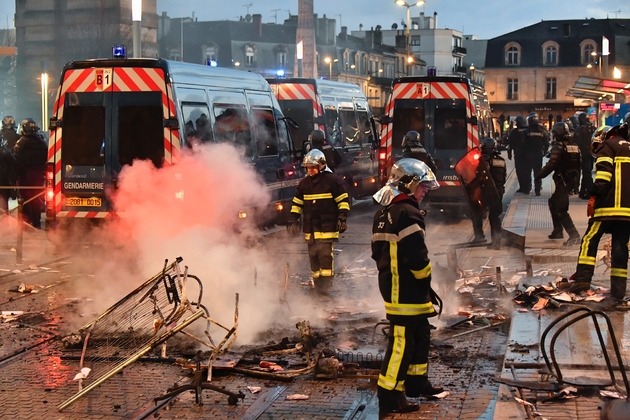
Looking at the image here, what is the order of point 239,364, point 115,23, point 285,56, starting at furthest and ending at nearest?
point 285,56 → point 115,23 → point 239,364

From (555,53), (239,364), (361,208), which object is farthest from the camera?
(555,53)

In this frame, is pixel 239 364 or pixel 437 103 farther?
pixel 437 103

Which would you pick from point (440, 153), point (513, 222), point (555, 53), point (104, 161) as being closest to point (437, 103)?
point (440, 153)

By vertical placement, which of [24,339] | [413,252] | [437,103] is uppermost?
[437,103]

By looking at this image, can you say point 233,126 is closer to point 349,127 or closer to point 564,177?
point 564,177

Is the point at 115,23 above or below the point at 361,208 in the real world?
above

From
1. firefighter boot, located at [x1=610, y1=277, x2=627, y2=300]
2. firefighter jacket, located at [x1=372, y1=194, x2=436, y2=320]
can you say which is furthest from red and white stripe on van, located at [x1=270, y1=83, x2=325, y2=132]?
firefighter jacket, located at [x1=372, y1=194, x2=436, y2=320]

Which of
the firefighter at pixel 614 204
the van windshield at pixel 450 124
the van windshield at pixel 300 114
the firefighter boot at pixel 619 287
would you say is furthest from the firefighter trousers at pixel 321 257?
the van windshield at pixel 300 114

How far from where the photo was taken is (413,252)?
5.89m

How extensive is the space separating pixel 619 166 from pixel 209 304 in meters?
4.17

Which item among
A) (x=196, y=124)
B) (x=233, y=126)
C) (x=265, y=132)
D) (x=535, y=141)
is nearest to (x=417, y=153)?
(x=265, y=132)

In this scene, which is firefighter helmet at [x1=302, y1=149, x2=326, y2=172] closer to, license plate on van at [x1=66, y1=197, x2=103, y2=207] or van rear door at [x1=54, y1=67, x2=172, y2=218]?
van rear door at [x1=54, y1=67, x2=172, y2=218]

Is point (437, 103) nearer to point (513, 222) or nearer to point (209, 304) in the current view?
point (513, 222)

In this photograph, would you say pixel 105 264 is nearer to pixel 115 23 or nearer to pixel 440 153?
pixel 440 153
